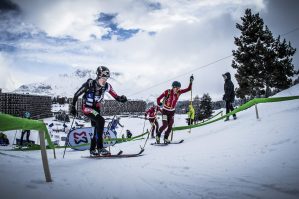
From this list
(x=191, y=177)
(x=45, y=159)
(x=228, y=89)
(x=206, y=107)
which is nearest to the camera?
(x=45, y=159)

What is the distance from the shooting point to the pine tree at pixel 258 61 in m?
26.2

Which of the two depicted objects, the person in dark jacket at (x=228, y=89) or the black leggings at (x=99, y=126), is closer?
the black leggings at (x=99, y=126)

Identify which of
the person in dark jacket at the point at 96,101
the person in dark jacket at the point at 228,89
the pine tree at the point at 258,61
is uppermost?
the pine tree at the point at 258,61

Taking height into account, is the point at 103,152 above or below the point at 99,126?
below

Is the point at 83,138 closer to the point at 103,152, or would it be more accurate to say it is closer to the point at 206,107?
the point at 103,152

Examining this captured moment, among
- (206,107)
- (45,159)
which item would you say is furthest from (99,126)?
(206,107)

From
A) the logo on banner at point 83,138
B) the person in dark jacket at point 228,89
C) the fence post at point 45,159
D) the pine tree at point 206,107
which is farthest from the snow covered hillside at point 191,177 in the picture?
the pine tree at point 206,107

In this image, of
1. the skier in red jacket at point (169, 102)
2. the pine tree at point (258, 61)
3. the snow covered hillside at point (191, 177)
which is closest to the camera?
the snow covered hillside at point (191, 177)

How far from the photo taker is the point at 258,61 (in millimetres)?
27438

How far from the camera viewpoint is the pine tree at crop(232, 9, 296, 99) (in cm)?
2620

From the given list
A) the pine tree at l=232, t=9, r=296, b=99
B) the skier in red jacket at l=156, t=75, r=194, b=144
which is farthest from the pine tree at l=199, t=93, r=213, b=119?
the skier in red jacket at l=156, t=75, r=194, b=144

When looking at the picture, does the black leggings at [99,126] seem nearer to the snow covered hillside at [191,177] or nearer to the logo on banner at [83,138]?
the snow covered hillside at [191,177]

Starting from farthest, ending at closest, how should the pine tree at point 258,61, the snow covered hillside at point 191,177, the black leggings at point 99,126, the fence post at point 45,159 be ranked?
the pine tree at point 258,61, the black leggings at point 99,126, the fence post at point 45,159, the snow covered hillside at point 191,177

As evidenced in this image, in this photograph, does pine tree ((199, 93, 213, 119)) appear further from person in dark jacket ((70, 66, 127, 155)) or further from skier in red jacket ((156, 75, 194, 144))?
person in dark jacket ((70, 66, 127, 155))
